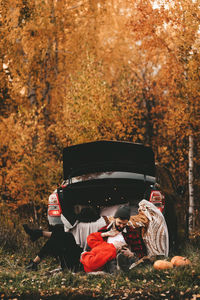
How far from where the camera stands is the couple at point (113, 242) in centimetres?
549

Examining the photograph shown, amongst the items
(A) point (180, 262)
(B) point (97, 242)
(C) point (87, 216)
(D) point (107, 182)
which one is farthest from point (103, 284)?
(D) point (107, 182)

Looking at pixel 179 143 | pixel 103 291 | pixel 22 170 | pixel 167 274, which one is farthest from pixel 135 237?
pixel 179 143

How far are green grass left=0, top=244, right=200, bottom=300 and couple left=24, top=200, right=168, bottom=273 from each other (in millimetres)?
181

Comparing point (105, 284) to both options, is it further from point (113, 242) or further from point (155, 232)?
point (155, 232)

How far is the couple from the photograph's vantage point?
5.49 m

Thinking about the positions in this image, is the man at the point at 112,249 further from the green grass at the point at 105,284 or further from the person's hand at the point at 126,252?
the green grass at the point at 105,284

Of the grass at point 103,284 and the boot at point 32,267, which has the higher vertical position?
the boot at point 32,267

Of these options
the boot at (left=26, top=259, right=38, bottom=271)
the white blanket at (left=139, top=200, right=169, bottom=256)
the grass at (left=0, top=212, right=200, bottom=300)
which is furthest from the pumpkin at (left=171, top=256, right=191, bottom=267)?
the boot at (left=26, top=259, right=38, bottom=271)

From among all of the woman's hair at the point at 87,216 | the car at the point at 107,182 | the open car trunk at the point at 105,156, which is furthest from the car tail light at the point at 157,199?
the woman's hair at the point at 87,216

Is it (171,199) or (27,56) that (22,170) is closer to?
(27,56)

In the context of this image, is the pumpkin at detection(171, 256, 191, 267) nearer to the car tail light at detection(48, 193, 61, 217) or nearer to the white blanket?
the white blanket

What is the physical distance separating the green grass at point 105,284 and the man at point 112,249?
0.14 metres

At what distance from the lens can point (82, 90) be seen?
12.8 metres

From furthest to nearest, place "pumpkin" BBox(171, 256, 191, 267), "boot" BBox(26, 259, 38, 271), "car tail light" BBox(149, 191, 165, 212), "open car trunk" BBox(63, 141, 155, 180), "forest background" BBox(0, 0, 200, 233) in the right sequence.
Result: "forest background" BBox(0, 0, 200, 233)
"open car trunk" BBox(63, 141, 155, 180)
"car tail light" BBox(149, 191, 165, 212)
"boot" BBox(26, 259, 38, 271)
"pumpkin" BBox(171, 256, 191, 267)
